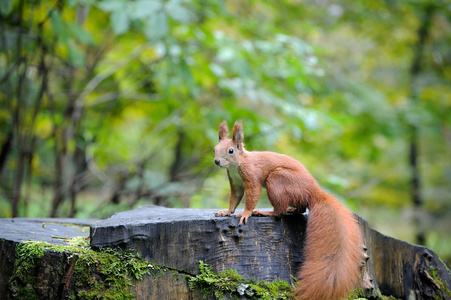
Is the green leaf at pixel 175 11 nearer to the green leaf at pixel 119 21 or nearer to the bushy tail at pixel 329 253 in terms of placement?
the green leaf at pixel 119 21

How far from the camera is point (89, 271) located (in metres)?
2.19

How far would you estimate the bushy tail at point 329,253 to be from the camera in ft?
7.17

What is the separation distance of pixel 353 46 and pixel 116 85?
14.7ft

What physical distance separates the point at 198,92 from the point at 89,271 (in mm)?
2591

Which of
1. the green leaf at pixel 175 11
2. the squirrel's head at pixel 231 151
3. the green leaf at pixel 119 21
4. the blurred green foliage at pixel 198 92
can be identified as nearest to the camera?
the squirrel's head at pixel 231 151

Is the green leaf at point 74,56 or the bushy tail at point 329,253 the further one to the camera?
the green leaf at point 74,56

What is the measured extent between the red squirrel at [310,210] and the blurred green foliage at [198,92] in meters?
0.33

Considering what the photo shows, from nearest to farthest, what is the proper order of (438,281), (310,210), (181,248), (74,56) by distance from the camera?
1. (181,248)
2. (310,210)
3. (438,281)
4. (74,56)

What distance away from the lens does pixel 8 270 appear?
7.48ft

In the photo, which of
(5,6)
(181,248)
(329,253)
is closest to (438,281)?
(329,253)

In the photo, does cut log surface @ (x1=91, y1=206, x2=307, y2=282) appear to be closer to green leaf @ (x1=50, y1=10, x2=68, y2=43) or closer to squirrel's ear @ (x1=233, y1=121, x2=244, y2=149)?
squirrel's ear @ (x1=233, y1=121, x2=244, y2=149)

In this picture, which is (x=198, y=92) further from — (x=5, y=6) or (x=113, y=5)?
(x=5, y=6)

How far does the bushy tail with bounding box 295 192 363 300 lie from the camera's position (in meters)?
2.19

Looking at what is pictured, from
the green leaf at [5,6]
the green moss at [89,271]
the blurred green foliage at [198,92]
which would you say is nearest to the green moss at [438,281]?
the blurred green foliage at [198,92]
